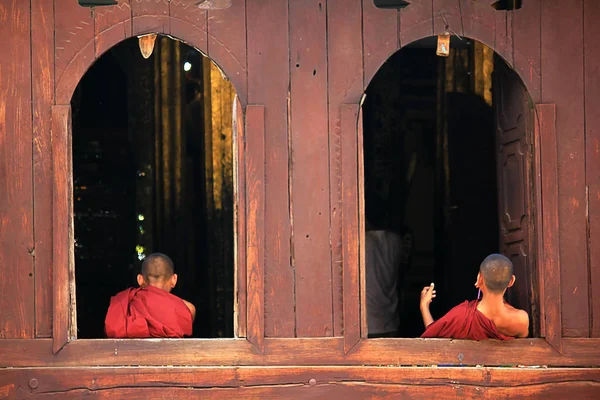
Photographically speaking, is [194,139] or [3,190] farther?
[194,139]

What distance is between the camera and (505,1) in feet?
25.2

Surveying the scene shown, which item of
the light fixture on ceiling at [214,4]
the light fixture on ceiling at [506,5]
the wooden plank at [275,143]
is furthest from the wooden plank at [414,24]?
the light fixture on ceiling at [214,4]

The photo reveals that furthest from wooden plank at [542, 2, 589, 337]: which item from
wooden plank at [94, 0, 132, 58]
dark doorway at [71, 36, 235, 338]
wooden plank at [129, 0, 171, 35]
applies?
dark doorway at [71, 36, 235, 338]

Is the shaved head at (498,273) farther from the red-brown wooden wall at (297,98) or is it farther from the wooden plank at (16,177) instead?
the wooden plank at (16,177)

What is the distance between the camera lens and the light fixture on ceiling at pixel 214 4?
7.59m

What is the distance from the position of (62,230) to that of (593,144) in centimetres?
347

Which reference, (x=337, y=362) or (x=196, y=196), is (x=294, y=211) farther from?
(x=196, y=196)

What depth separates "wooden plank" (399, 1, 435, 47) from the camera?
25.0ft

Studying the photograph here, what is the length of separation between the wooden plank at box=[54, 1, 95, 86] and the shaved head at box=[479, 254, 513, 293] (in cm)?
293

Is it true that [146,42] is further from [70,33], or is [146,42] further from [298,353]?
[298,353]

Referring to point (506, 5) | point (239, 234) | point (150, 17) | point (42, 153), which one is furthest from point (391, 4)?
point (42, 153)

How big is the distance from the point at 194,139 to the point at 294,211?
11.4ft

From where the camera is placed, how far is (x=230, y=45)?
757cm

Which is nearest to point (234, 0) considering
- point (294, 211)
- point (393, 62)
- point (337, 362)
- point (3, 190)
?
point (294, 211)
